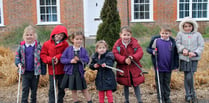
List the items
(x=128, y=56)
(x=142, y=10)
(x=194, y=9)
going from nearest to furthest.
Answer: (x=128, y=56)
(x=142, y=10)
(x=194, y=9)

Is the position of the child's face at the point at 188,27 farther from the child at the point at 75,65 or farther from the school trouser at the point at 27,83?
the school trouser at the point at 27,83

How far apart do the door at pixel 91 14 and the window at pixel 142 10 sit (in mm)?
2155

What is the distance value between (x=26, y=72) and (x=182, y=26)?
305cm

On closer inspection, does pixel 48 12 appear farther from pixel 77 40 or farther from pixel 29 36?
pixel 77 40

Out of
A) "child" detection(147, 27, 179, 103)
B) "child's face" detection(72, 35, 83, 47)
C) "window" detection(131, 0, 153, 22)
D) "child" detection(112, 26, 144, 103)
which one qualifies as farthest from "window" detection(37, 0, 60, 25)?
"child" detection(147, 27, 179, 103)

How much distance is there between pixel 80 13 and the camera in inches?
589

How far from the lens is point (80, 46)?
4918mm

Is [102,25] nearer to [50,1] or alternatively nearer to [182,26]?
[182,26]

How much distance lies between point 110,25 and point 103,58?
8.03ft

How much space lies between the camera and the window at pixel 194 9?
15898 mm

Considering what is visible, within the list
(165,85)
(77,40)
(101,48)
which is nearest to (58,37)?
(77,40)

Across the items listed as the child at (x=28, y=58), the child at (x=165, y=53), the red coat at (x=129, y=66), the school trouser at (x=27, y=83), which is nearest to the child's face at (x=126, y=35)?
the red coat at (x=129, y=66)

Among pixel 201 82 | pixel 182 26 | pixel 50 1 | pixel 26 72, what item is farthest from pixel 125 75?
pixel 50 1

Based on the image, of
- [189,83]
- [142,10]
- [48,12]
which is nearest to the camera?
[189,83]
